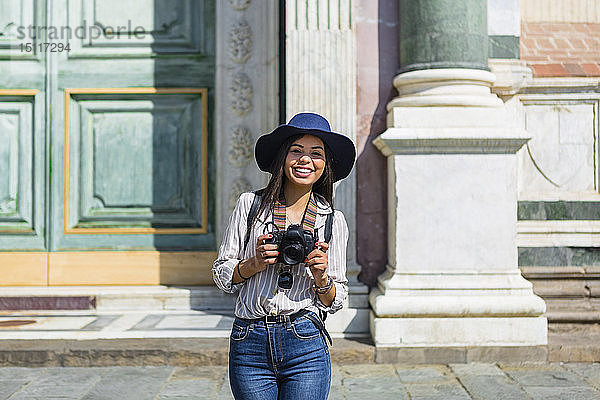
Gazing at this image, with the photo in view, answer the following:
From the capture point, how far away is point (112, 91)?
21.8 feet

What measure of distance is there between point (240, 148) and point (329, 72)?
4.11 feet

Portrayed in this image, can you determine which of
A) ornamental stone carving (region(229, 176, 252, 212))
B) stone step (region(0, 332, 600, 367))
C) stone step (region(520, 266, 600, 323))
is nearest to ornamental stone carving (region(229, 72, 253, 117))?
Result: ornamental stone carving (region(229, 176, 252, 212))

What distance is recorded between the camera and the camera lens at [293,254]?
2.35 m

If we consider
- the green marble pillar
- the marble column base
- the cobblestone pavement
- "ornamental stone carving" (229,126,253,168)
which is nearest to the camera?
the cobblestone pavement

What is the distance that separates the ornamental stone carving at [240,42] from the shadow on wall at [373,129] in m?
1.20

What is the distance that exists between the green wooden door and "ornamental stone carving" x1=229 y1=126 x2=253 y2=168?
0.86ft

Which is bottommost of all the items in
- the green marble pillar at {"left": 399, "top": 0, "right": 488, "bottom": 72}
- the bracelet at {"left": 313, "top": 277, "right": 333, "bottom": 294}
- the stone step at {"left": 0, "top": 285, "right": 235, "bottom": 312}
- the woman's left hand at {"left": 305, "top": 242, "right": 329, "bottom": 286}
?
the stone step at {"left": 0, "top": 285, "right": 235, "bottom": 312}

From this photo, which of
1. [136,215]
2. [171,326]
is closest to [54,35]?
[136,215]

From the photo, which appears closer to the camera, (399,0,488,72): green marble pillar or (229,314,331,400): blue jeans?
(229,314,331,400): blue jeans

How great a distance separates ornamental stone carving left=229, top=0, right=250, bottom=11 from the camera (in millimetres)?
6551

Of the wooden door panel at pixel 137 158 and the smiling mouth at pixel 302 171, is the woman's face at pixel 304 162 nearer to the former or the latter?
the smiling mouth at pixel 302 171

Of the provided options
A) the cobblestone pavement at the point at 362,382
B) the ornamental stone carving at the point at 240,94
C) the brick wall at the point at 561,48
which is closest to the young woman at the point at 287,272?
the cobblestone pavement at the point at 362,382

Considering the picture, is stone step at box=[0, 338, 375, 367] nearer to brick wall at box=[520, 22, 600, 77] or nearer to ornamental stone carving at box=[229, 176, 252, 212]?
ornamental stone carving at box=[229, 176, 252, 212]

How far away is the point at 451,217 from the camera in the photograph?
530cm
